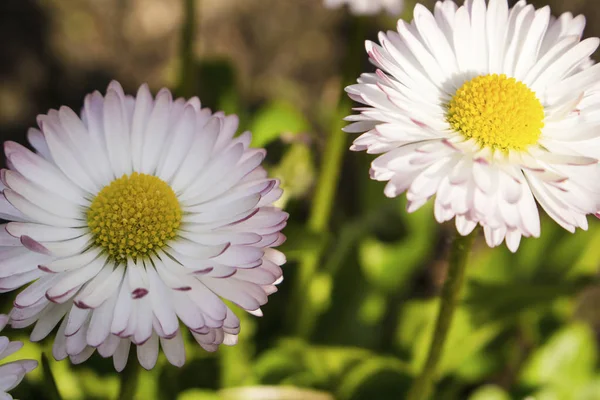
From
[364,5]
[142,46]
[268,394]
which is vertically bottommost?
[268,394]

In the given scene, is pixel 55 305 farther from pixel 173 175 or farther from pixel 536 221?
pixel 536 221

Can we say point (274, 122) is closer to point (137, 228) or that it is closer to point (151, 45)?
point (137, 228)

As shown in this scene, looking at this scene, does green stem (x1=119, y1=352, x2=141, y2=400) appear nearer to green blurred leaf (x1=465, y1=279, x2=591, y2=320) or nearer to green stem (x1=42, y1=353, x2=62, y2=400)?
green stem (x1=42, y1=353, x2=62, y2=400)

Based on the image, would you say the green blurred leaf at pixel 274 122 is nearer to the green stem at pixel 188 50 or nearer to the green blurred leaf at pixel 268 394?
the green stem at pixel 188 50

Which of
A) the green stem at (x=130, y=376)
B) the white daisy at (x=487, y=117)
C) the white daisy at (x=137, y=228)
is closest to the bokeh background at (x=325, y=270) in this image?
the green stem at (x=130, y=376)

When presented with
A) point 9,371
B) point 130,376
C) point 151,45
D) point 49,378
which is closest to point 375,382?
point 130,376

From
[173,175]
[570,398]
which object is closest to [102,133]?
[173,175]

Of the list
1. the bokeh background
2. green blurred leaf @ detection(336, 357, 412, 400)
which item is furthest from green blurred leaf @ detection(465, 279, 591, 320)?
green blurred leaf @ detection(336, 357, 412, 400)
